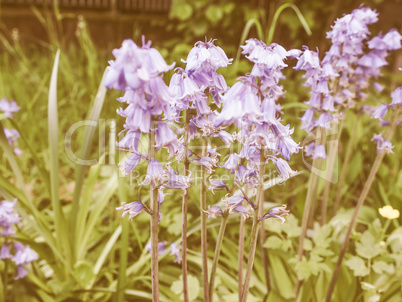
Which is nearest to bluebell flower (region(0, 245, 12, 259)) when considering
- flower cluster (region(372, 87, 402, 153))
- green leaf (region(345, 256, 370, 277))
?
green leaf (region(345, 256, 370, 277))

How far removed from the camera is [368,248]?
2213mm

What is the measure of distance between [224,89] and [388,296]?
162cm

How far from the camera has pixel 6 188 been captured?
7.77 ft

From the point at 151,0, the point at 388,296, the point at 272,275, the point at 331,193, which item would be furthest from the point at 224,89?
the point at 151,0

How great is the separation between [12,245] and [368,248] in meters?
1.89

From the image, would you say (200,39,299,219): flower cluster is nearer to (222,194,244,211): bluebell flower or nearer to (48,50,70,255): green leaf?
(222,194,244,211): bluebell flower

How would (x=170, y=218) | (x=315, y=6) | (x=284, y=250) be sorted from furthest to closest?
(x=315, y=6)
(x=170, y=218)
(x=284, y=250)

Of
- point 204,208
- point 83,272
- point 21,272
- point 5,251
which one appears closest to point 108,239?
point 83,272

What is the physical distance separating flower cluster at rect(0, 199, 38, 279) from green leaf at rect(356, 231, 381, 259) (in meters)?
1.72

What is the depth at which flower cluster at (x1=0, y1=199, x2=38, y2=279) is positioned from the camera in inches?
80.4

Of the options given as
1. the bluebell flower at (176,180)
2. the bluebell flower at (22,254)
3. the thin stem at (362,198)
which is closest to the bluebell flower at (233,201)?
the bluebell flower at (176,180)

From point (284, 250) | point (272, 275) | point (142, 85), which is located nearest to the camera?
point (142, 85)

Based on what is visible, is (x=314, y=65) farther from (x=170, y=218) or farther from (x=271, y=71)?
(x=170, y=218)

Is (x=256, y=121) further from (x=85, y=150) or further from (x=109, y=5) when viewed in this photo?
(x=109, y=5)
